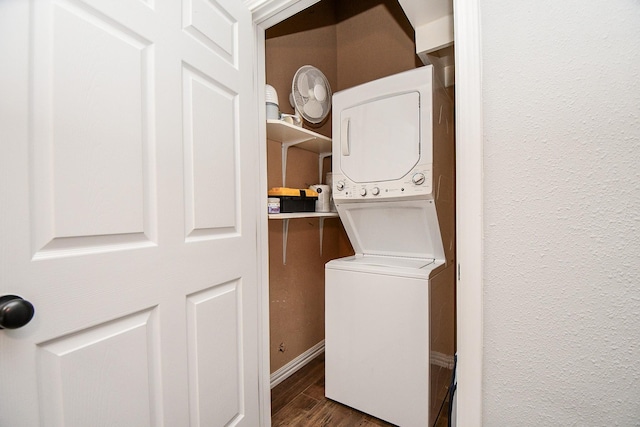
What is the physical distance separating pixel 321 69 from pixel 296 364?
8.08ft

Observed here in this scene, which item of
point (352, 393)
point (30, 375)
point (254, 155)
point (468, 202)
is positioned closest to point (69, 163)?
→ point (30, 375)

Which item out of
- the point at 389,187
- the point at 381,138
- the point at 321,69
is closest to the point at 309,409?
the point at 389,187

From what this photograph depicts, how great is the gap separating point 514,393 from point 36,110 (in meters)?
1.34

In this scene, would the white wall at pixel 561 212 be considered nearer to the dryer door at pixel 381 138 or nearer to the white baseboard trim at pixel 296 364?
the dryer door at pixel 381 138

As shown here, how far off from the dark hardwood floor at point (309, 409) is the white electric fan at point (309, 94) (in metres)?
1.93

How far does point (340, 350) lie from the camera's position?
176 centimetres

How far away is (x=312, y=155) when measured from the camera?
2.34 meters

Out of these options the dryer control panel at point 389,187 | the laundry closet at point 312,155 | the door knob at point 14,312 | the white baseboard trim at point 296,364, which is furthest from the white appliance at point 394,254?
the door knob at point 14,312

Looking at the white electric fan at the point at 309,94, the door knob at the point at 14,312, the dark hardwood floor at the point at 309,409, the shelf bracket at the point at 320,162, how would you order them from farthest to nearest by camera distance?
1. the shelf bracket at the point at 320,162
2. the white electric fan at the point at 309,94
3. the dark hardwood floor at the point at 309,409
4. the door knob at the point at 14,312

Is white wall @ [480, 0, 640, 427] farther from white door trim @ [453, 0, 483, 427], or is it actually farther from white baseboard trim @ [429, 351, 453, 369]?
white baseboard trim @ [429, 351, 453, 369]

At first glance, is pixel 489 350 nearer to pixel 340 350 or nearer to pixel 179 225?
pixel 179 225

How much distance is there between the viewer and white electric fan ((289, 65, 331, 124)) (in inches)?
75.4

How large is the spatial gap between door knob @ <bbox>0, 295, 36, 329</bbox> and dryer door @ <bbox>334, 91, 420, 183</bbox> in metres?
1.50

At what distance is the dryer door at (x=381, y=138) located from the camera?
156 centimetres
